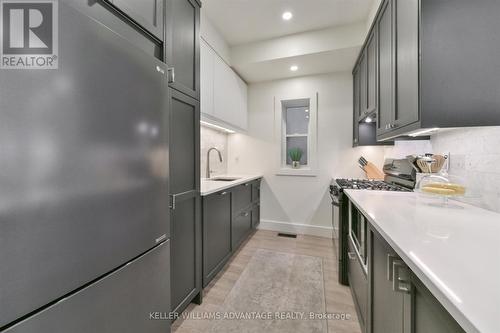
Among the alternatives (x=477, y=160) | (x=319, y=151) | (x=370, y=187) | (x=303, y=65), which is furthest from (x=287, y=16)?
(x=477, y=160)

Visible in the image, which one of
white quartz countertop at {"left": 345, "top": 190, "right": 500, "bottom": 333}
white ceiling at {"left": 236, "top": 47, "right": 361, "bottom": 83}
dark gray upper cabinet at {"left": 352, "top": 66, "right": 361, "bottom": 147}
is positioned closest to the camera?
white quartz countertop at {"left": 345, "top": 190, "right": 500, "bottom": 333}

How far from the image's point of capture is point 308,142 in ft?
11.1

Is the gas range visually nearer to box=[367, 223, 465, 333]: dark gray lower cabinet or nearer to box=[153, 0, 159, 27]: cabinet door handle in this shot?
box=[367, 223, 465, 333]: dark gray lower cabinet

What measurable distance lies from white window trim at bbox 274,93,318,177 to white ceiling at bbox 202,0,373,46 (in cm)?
104

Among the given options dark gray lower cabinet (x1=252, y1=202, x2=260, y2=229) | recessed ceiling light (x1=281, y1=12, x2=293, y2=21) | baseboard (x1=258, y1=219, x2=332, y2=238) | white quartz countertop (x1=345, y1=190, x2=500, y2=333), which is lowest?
baseboard (x1=258, y1=219, x2=332, y2=238)

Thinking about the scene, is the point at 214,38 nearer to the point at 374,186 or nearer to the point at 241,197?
the point at 241,197

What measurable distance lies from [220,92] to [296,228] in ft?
8.03

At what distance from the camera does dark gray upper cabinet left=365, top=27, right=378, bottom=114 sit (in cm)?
196

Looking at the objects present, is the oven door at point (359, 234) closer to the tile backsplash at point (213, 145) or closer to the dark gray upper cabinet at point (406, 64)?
the dark gray upper cabinet at point (406, 64)

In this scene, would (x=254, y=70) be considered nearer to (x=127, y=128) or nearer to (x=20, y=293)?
(x=127, y=128)

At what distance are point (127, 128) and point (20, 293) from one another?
1.88ft

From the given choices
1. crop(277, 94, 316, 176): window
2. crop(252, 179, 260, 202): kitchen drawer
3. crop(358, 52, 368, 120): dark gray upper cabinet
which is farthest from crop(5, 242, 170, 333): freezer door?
crop(277, 94, 316, 176): window

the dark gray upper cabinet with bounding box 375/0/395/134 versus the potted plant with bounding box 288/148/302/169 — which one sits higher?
the dark gray upper cabinet with bounding box 375/0/395/134

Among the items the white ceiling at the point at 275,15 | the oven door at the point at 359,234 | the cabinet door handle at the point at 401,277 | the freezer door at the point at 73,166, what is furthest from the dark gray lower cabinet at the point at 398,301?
the white ceiling at the point at 275,15
